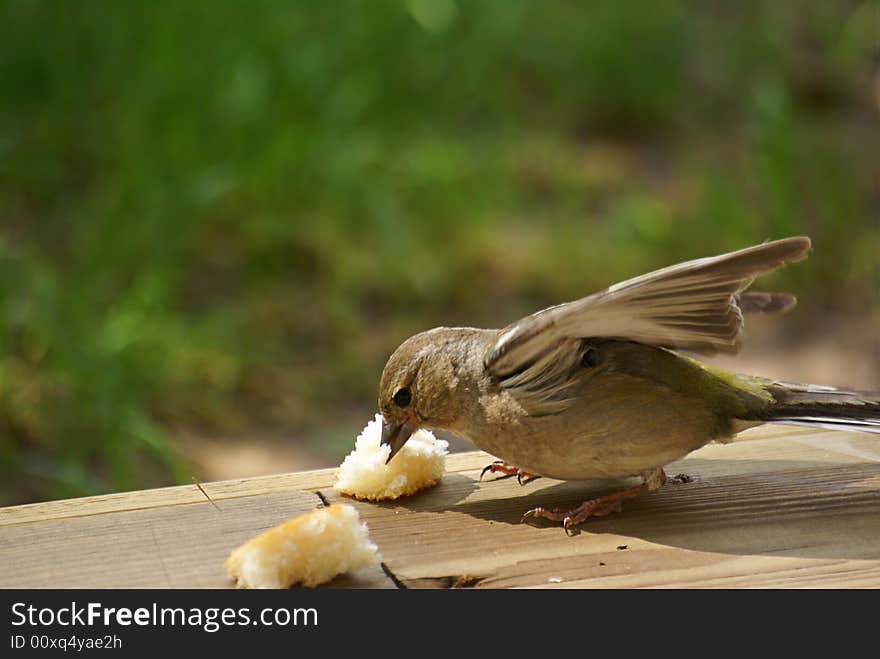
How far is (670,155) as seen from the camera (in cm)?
876

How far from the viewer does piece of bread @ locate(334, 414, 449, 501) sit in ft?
7.77

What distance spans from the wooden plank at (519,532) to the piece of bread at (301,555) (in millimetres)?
38

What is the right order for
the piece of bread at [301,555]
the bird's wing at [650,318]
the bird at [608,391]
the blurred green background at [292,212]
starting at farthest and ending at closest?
the blurred green background at [292,212], the bird at [608,391], the bird's wing at [650,318], the piece of bread at [301,555]

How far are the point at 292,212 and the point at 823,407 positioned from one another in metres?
4.48

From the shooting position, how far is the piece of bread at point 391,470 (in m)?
2.37

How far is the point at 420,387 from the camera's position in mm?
2531

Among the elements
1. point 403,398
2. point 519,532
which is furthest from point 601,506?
point 403,398

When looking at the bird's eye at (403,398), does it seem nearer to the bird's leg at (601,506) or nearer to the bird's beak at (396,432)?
the bird's beak at (396,432)

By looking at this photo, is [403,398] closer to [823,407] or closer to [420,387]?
[420,387]

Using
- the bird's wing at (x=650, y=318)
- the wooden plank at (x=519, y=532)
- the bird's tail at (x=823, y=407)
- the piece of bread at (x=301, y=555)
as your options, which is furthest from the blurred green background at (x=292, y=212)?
the bird's tail at (x=823, y=407)

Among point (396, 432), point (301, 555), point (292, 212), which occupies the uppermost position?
point (292, 212)

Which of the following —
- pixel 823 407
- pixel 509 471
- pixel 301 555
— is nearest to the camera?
pixel 301 555
